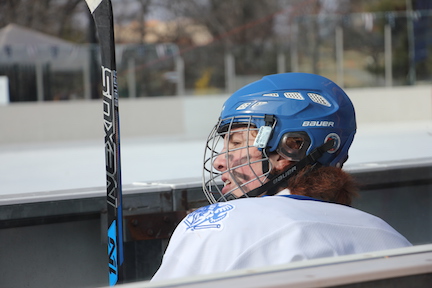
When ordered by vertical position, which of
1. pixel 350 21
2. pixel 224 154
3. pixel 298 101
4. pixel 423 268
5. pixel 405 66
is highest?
pixel 350 21

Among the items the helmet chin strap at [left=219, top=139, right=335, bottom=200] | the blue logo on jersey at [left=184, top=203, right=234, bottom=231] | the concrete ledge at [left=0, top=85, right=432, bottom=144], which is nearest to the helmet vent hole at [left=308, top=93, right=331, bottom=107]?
the helmet chin strap at [left=219, top=139, right=335, bottom=200]

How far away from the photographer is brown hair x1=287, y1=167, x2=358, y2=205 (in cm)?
144

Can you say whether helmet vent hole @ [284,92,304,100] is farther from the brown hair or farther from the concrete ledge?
the concrete ledge

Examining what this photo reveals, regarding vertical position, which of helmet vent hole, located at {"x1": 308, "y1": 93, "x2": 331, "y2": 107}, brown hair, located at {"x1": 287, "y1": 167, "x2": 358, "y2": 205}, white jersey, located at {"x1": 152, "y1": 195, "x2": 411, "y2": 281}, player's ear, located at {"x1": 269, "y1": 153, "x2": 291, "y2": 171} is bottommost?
white jersey, located at {"x1": 152, "y1": 195, "x2": 411, "y2": 281}

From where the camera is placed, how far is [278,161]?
1.52m

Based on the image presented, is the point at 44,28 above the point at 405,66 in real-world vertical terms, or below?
above

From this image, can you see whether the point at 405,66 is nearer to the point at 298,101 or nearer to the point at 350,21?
the point at 350,21

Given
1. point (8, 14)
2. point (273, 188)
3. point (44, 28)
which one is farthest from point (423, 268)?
point (44, 28)

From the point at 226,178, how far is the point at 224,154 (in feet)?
0.19

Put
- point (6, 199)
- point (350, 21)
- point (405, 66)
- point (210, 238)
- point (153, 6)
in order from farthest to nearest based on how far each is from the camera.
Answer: point (153, 6)
point (350, 21)
point (405, 66)
point (6, 199)
point (210, 238)

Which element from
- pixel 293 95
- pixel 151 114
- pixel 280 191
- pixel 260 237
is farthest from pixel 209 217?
pixel 151 114

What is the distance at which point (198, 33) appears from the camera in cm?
2494

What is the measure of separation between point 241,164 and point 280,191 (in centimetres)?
12

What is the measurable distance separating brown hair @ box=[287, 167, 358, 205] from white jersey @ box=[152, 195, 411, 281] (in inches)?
6.4
